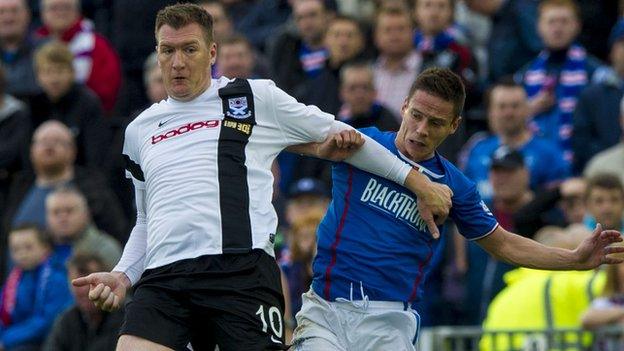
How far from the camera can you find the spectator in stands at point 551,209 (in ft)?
42.8

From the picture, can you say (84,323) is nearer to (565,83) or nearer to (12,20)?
(12,20)

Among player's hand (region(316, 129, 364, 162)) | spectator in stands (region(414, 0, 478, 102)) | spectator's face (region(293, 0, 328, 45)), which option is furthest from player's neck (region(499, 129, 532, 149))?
player's hand (region(316, 129, 364, 162))

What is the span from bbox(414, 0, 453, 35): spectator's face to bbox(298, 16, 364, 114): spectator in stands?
664mm

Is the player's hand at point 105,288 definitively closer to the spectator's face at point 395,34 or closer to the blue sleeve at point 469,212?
the blue sleeve at point 469,212

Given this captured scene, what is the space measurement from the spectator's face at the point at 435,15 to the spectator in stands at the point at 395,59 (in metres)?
Answer: 0.16

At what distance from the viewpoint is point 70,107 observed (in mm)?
15203

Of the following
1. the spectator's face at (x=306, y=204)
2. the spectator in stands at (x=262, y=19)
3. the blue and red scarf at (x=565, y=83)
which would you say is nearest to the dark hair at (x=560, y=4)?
the blue and red scarf at (x=565, y=83)

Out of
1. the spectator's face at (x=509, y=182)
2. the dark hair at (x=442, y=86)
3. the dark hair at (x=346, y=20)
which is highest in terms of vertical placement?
the dark hair at (x=346, y=20)

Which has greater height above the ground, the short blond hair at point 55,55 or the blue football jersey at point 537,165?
the short blond hair at point 55,55

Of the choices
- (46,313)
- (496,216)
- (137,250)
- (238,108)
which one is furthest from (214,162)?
(46,313)

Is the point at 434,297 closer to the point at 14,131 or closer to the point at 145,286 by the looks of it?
the point at 14,131

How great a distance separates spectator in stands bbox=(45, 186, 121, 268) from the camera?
45.1 feet

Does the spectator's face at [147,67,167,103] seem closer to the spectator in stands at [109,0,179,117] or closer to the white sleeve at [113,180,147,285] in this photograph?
the spectator in stands at [109,0,179,117]

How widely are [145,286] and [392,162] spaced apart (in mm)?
1421
